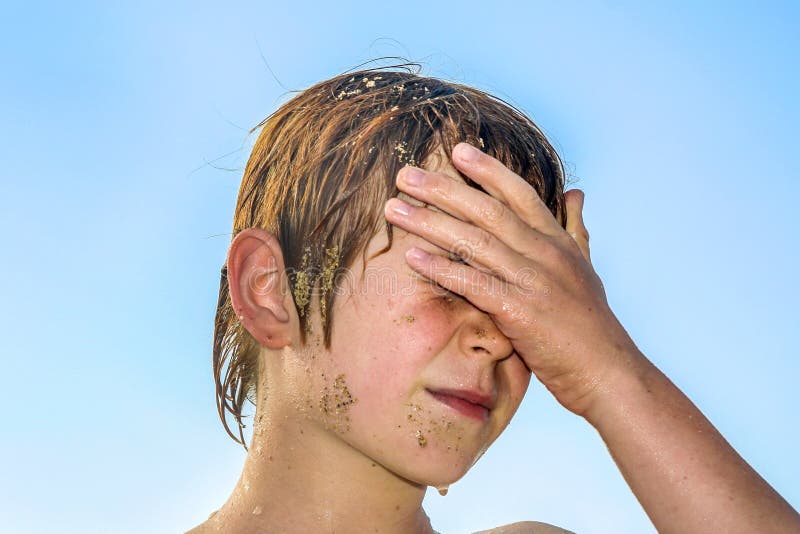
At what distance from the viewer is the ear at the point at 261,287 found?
3484mm

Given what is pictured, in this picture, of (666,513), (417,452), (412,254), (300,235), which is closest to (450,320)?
(412,254)

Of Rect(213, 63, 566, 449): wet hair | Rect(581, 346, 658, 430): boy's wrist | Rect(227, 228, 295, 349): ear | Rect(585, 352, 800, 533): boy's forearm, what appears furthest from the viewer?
Rect(227, 228, 295, 349): ear

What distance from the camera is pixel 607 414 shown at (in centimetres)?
307

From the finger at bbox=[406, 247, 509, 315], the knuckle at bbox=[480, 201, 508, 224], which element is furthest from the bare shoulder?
the knuckle at bbox=[480, 201, 508, 224]

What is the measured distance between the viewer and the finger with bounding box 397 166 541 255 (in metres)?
3.05

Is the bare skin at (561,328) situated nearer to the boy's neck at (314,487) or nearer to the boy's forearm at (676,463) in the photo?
the boy's forearm at (676,463)

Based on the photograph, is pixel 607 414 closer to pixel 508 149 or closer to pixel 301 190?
pixel 508 149

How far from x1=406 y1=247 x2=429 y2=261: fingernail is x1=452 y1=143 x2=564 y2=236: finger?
33 centimetres

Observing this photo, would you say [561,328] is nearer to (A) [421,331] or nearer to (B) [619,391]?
(B) [619,391]

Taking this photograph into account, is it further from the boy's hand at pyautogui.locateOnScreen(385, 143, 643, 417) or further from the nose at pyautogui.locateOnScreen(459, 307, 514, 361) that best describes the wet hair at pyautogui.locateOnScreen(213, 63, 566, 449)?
the nose at pyautogui.locateOnScreen(459, 307, 514, 361)

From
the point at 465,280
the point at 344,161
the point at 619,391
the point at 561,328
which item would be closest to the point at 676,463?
the point at 619,391

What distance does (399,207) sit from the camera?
10.2 feet

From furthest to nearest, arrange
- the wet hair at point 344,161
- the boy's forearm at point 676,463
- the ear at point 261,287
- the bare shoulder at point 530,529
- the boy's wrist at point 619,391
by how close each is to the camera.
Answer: the bare shoulder at point 530,529
the ear at point 261,287
the wet hair at point 344,161
the boy's wrist at point 619,391
the boy's forearm at point 676,463

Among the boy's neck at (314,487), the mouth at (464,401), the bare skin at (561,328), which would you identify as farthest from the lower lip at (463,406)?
the boy's neck at (314,487)
